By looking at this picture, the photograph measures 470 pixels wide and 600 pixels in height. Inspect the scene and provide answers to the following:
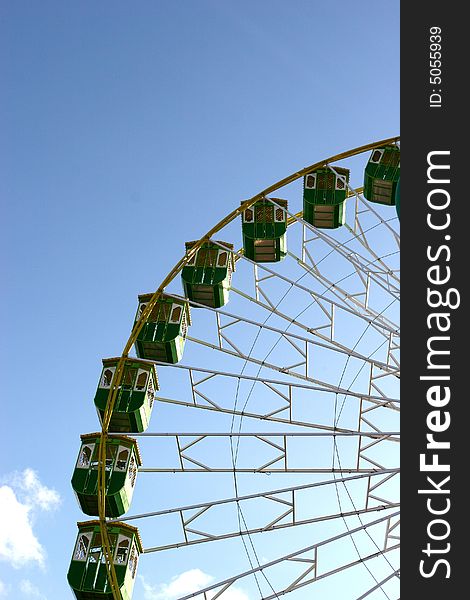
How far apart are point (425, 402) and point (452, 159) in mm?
3941

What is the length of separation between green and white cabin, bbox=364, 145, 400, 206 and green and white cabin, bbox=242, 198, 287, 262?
2.61 metres

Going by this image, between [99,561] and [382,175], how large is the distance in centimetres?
1311

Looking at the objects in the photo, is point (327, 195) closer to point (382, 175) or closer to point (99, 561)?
point (382, 175)

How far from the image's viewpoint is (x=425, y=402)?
11.4 meters

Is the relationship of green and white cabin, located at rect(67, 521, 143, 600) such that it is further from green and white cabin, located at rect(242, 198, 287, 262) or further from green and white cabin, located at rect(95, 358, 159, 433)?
green and white cabin, located at rect(242, 198, 287, 262)

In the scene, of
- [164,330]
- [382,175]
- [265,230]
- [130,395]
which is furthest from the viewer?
[265,230]

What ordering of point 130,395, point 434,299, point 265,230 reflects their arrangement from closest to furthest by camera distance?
point 434,299 < point 130,395 < point 265,230

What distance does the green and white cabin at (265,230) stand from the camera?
926 inches

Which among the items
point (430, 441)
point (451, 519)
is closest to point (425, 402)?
point (430, 441)

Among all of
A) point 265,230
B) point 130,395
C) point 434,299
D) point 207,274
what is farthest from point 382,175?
point 434,299

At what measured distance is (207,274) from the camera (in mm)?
23203

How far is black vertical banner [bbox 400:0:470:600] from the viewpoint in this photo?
35.0ft

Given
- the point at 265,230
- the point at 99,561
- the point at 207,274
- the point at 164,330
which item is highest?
the point at 265,230

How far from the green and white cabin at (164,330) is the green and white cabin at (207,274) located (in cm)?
70
